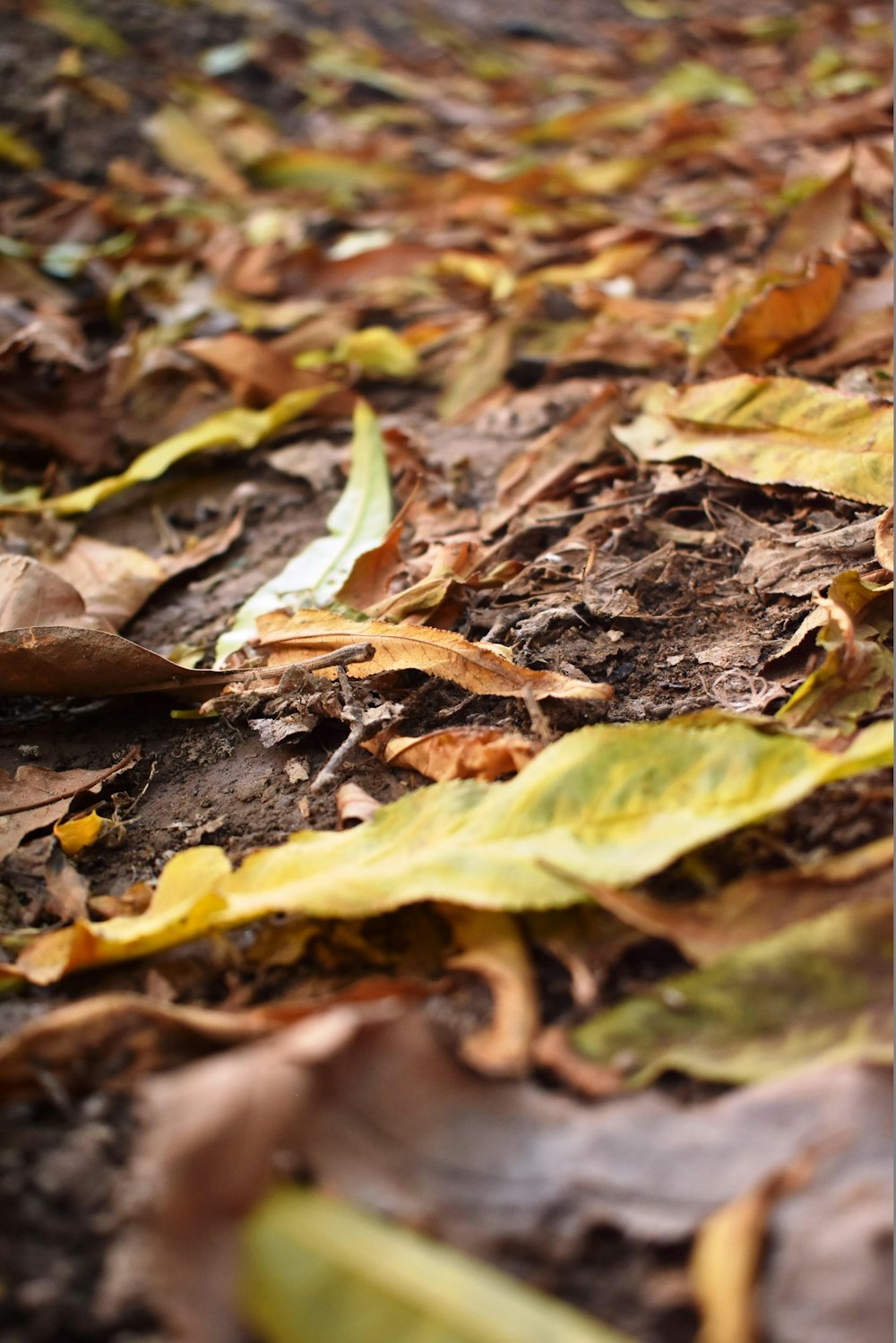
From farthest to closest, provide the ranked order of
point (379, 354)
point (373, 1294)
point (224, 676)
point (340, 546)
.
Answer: point (379, 354)
point (340, 546)
point (224, 676)
point (373, 1294)

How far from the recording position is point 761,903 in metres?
0.63

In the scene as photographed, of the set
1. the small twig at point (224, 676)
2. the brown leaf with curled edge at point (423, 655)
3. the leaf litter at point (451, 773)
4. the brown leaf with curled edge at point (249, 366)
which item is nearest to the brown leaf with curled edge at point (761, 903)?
the leaf litter at point (451, 773)

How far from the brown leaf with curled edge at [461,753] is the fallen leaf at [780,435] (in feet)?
1.55

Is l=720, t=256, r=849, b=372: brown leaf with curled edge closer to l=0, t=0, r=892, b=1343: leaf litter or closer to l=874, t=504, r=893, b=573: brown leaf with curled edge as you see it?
l=0, t=0, r=892, b=1343: leaf litter

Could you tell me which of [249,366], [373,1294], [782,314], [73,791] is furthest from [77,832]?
[782,314]

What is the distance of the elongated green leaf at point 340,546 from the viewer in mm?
1146

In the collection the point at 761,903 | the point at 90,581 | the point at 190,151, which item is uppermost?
the point at 190,151

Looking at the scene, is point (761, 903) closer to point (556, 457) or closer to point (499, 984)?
point (499, 984)

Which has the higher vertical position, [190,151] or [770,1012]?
[190,151]

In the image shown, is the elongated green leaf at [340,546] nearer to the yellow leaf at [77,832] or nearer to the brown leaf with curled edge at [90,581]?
the brown leaf with curled edge at [90,581]

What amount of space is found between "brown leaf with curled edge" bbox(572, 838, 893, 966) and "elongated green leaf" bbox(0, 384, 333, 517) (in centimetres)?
102

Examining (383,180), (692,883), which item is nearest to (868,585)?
(692,883)

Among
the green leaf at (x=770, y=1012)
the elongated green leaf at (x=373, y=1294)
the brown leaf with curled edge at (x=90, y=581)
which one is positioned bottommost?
the brown leaf with curled edge at (x=90, y=581)

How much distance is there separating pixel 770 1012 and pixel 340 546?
0.81 m
